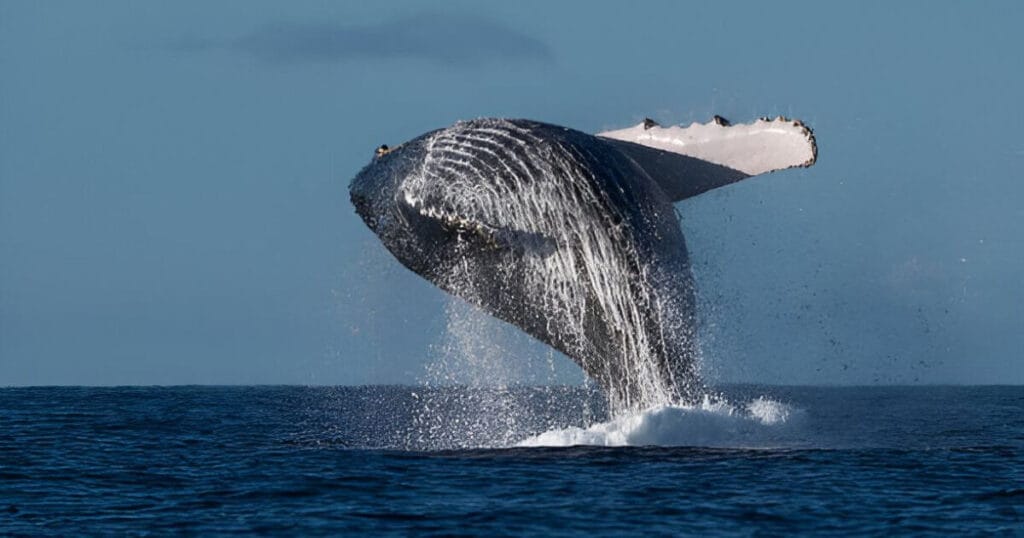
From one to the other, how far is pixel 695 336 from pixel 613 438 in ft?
5.98

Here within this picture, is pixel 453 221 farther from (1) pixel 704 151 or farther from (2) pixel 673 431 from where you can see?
(2) pixel 673 431

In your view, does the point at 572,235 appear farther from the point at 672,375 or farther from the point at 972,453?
the point at 972,453

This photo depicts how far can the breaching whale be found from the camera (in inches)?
507

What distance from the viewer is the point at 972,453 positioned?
59.3 ft

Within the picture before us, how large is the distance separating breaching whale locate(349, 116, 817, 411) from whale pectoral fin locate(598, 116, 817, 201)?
0.04 feet

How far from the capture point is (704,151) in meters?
14.8

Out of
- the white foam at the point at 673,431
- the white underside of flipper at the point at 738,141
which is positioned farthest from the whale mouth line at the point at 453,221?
the white foam at the point at 673,431

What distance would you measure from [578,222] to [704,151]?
78.9 inches

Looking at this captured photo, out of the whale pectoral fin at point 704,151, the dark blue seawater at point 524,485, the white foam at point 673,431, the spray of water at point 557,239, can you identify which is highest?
the whale pectoral fin at point 704,151

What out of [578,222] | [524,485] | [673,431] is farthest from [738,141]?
[524,485]

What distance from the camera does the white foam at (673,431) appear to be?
51.8ft

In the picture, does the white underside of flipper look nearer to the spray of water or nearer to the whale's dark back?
the whale's dark back

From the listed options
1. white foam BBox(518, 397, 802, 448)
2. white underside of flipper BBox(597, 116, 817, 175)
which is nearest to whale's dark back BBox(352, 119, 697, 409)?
white foam BBox(518, 397, 802, 448)

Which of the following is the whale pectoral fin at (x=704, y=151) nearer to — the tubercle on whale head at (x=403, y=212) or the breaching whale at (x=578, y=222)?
the breaching whale at (x=578, y=222)
